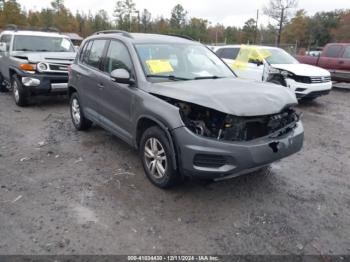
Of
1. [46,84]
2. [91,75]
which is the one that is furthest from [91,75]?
[46,84]

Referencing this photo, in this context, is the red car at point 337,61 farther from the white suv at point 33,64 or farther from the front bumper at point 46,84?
the front bumper at point 46,84

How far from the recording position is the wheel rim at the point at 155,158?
12.0 feet

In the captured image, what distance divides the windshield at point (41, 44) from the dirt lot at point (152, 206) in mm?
4231

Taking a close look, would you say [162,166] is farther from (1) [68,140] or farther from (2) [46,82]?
(2) [46,82]

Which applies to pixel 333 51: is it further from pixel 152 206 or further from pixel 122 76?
pixel 152 206

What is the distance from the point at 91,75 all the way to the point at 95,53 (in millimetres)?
423

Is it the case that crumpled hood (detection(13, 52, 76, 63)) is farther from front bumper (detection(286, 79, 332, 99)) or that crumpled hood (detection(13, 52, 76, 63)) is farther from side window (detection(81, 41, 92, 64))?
front bumper (detection(286, 79, 332, 99))

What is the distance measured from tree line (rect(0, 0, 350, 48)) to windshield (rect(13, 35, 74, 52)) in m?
31.8

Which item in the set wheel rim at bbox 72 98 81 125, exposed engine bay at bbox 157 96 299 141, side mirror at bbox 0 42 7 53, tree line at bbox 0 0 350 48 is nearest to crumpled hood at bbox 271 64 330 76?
exposed engine bay at bbox 157 96 299 141

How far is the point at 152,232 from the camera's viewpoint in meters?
3.06

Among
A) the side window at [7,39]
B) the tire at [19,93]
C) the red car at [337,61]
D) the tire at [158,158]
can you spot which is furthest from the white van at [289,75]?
the side window at [7,39]

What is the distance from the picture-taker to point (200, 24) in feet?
252

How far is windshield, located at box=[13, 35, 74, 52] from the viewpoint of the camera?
8688mm

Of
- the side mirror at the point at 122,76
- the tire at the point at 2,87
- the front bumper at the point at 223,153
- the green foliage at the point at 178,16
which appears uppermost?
the green foliage at the point at 178,16
